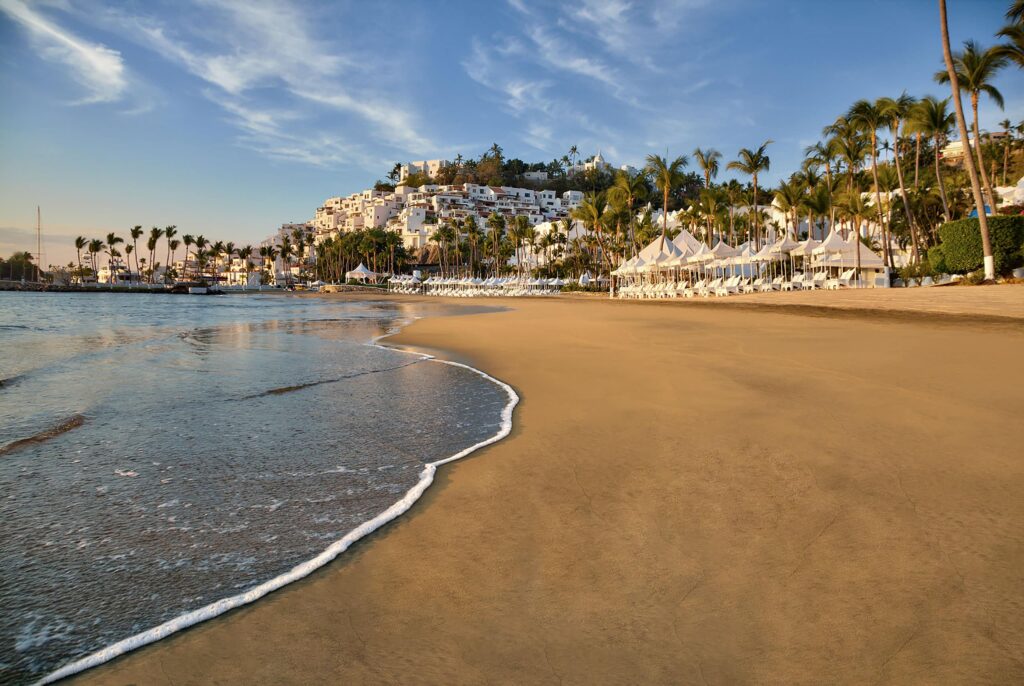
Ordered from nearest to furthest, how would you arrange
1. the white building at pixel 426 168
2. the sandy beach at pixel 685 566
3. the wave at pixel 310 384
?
the sandy beach at pixel 685 566, the wave at pixel 310 384, the white building at pixel 426 168

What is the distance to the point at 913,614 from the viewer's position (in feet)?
8.04

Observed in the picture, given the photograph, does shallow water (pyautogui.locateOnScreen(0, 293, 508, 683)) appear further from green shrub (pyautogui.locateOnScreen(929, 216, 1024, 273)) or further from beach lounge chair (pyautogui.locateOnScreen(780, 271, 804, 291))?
beach lounge chair (pyautogui.locateOnScreen(780, 271, 804, 291))

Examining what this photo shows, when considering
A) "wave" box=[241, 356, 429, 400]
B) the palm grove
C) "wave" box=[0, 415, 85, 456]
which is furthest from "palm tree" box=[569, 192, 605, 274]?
"wave" box=[0, 415, 85, 456]

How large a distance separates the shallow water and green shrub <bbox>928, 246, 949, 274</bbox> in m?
24.3

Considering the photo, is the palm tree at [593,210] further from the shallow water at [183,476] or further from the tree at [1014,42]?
the shallow water at [183,476]

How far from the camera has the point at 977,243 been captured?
75.4 ft

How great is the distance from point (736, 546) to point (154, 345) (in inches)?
639

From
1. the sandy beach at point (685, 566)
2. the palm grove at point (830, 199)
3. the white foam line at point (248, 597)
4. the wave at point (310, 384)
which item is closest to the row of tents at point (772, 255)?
the palm grove at point (830, 199)

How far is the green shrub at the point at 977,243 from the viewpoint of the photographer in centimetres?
2181

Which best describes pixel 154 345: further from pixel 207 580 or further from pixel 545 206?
pixel 545 206

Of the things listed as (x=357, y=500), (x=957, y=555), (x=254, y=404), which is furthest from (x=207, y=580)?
(x=254, y=404)

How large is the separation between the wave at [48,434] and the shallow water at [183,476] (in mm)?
35

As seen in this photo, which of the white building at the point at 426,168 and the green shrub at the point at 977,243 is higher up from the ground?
the white building at the point at 426,168

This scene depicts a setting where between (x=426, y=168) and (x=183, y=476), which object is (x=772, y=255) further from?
(x=426, y=168)
